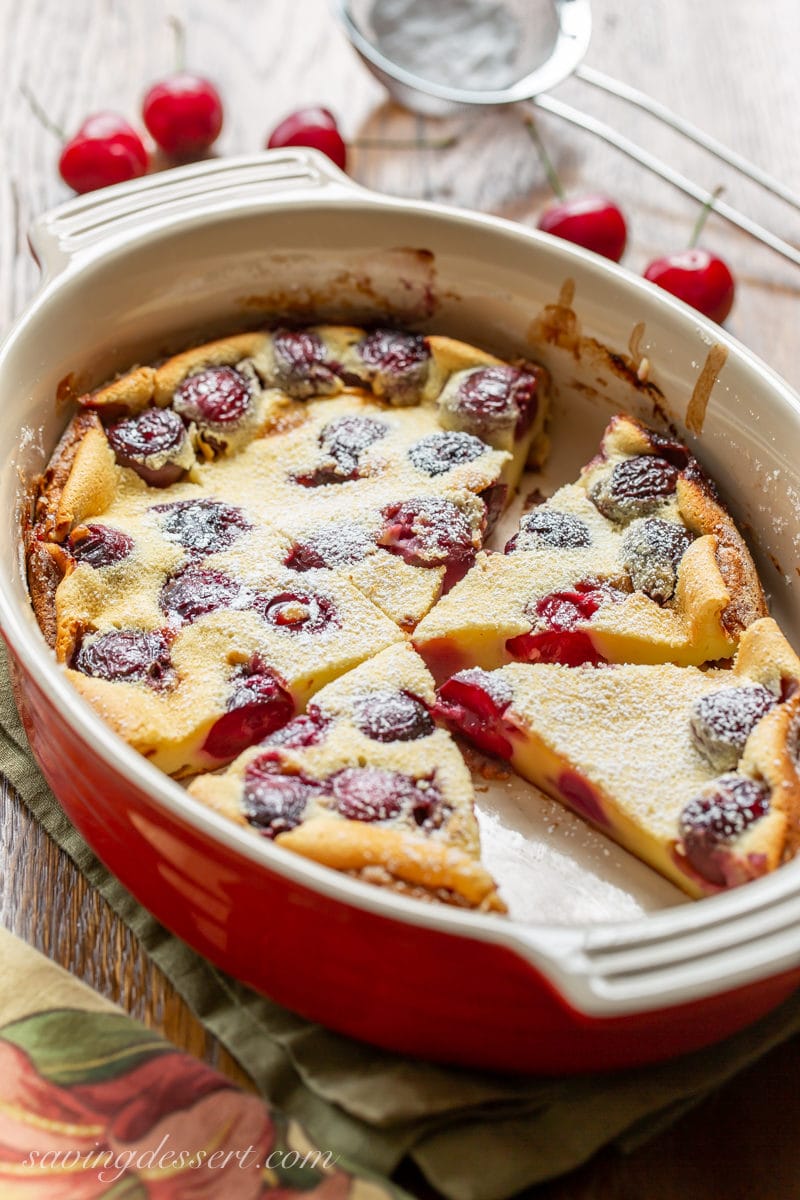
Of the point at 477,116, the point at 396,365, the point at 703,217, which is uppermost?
the point at 703,217

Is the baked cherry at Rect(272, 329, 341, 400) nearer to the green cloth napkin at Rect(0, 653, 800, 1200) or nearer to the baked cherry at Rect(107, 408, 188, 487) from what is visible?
the baked cherry at Rect(107, 408, 188, 487)

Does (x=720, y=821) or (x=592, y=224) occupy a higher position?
(x=592, y=224)

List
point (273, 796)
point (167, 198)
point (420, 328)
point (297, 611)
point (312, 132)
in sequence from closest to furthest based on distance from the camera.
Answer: point (273, 796)
point (297, 611)
point (167, 198)
point (420, 328)
point (312, 132)

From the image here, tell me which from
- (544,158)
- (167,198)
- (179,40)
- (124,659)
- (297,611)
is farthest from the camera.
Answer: (179,40)

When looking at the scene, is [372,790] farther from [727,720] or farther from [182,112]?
[182,112]

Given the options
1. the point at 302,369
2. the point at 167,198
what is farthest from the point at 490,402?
the point at 167,198

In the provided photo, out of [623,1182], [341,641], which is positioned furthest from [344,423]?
[623,1182]

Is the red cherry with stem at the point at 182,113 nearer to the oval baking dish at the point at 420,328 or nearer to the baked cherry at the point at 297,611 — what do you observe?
the oval baking dish at the point at 420,328

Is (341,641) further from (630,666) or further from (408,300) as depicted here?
(408,300)
